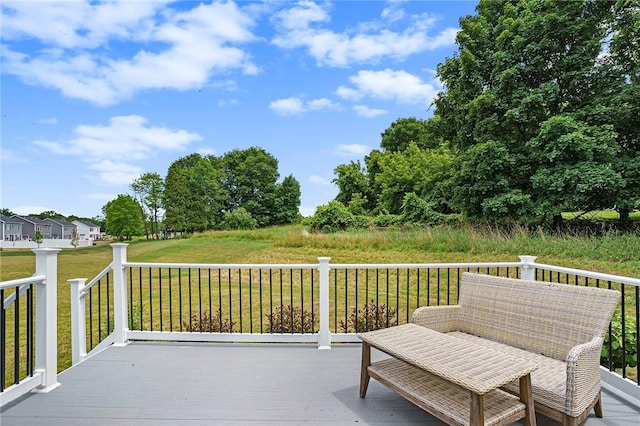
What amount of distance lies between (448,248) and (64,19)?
8.27 meters

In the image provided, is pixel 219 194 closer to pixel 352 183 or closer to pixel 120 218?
pixel 352 183

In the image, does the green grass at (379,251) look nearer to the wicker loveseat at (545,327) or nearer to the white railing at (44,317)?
the white railing at (44,317)

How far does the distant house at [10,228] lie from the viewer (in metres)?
5.27

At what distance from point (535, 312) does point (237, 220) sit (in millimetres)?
19999

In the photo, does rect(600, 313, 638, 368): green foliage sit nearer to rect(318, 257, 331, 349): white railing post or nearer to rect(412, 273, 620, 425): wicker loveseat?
rect(412, 273, 620, 425): wicker loveseat

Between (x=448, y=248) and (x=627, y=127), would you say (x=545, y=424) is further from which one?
(x=627, y=127)

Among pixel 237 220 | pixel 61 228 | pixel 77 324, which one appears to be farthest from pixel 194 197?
pixel 77 324

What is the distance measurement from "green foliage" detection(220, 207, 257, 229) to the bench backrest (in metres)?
19.3

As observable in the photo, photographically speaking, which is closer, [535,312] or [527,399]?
[527,399]

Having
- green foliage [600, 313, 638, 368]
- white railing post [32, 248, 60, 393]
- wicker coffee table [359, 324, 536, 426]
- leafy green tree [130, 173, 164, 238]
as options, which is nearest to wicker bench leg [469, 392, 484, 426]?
wicker coffee table [359, 324, 536, 426]

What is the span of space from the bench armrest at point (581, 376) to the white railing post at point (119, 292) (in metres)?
3.69

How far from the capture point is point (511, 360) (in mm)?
1917

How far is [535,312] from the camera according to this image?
242 centimetres

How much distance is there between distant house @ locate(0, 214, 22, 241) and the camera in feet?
17.3
